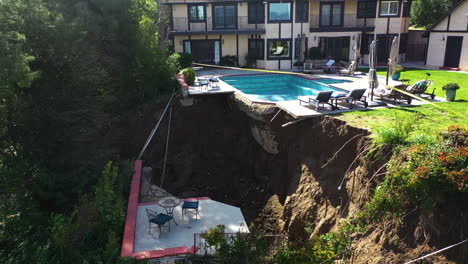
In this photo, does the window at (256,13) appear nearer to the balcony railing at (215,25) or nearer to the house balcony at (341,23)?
the balcony railing at (215,25)

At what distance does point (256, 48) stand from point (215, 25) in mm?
3875

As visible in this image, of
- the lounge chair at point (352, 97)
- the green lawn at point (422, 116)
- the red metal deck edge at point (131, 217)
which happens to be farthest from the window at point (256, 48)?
the red metal deck edge at point (131, 217)

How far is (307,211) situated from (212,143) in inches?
331

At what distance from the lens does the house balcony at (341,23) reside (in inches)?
1205

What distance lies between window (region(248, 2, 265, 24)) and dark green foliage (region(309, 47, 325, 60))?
4.73 metres

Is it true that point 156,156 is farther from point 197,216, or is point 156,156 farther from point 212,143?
point 197,216

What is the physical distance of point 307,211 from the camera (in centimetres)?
1373

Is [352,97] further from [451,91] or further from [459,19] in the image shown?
[459,19]

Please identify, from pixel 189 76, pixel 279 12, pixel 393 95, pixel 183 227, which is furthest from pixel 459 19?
pixel 183 227

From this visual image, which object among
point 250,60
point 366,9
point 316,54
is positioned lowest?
point 250,60

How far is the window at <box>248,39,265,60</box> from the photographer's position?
99.6 feet

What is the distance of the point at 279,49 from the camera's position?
30250 millimetres

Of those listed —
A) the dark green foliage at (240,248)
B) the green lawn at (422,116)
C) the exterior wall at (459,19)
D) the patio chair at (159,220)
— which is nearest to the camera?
the dark green foliage at (240,248)

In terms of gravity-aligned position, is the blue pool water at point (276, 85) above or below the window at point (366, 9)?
below
